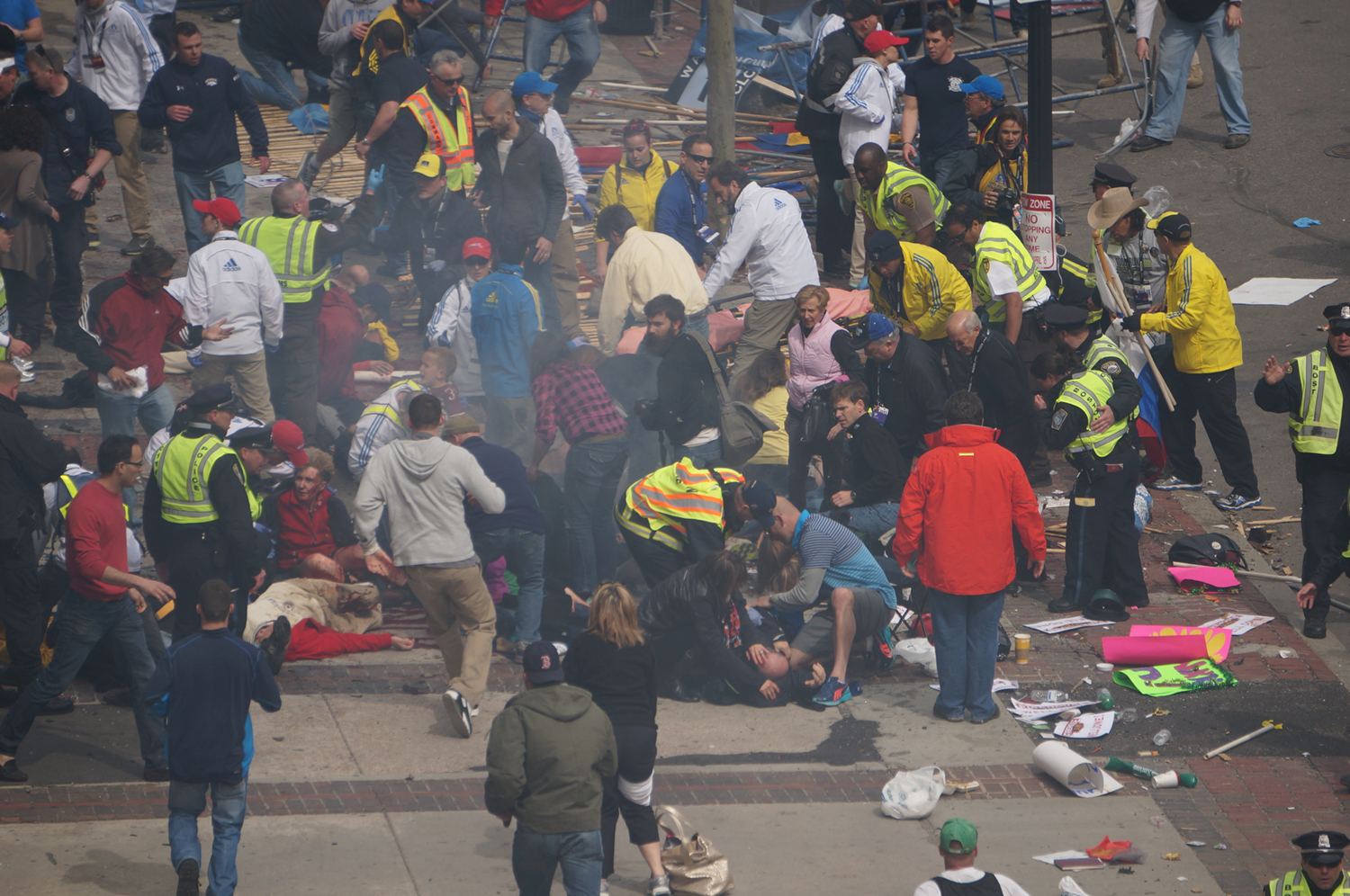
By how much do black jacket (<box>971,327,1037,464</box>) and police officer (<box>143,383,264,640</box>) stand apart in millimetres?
4955

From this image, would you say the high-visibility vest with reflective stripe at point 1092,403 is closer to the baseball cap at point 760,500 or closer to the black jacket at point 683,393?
the baseball cap at point 760,500

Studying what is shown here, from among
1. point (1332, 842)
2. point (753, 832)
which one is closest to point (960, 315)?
point (753, 832)

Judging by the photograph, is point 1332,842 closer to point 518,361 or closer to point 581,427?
point 581,427

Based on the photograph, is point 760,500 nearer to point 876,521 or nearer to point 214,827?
point 876,521

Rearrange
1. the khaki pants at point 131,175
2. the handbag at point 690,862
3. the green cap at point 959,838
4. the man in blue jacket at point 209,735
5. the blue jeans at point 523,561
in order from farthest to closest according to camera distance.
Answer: the khaki pants at point 131,175
the blue jeans at point 523,561
the handbag at point 690,862
the man in blue jacket at point 209,735
the green cap at point 959,838

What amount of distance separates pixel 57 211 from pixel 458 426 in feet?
15.7

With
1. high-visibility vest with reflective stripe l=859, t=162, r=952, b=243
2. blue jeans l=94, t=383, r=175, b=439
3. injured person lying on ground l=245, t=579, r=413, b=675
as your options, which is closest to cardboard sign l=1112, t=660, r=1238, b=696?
high-visibility vest with reflective stripe l=859, t=162, r=952, b=243

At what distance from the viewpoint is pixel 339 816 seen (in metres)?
6.86

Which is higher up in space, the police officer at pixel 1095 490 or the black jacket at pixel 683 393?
the black jacket at pixel 683 393

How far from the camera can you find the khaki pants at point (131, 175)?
12.6 meters

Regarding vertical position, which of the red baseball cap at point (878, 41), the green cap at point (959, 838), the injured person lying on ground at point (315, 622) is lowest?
the injured person lying on ground at point (315, 622)

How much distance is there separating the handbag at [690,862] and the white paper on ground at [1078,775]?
6.31 feet

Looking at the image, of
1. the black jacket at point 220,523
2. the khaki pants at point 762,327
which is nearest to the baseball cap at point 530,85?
the khaki pants at point 762,327

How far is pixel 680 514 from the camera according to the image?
8164 millimetres
